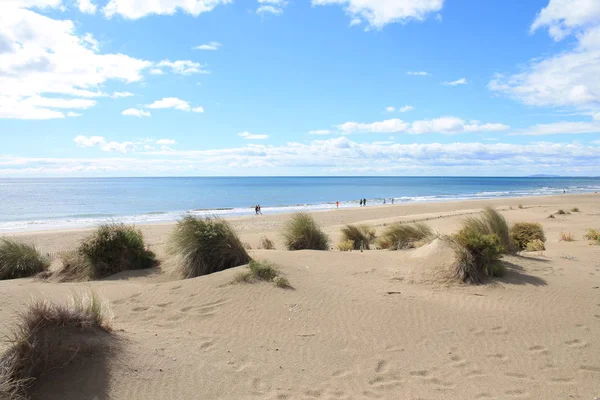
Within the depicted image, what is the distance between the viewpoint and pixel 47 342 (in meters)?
4.29

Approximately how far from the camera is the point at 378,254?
10805mm

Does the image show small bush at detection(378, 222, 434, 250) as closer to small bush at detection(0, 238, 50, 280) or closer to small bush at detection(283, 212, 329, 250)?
small bush at detection(283, 212, 329, 250)

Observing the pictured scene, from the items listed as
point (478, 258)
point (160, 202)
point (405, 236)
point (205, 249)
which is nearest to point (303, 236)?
point (405, 236)

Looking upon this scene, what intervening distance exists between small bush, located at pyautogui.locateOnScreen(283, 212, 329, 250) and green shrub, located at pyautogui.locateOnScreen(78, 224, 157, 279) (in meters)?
3.92

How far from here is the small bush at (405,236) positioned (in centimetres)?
1153

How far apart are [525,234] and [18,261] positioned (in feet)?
45.9

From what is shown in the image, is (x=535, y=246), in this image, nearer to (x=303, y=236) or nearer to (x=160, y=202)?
(x=303, y=236)

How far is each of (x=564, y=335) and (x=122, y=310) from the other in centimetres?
649

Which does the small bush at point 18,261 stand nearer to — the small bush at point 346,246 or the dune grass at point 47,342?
the dune grass at point 47,342

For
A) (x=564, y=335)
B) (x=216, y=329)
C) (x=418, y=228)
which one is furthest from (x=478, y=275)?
(x=216, y=329)

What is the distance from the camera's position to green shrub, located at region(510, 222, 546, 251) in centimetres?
1279

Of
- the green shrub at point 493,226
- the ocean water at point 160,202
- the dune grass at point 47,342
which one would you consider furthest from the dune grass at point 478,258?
the ocean water at point 160,202

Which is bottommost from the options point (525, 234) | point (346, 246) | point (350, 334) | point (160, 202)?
point (350, 334)

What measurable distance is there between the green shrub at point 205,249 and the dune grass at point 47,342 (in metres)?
4.11
